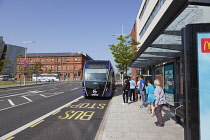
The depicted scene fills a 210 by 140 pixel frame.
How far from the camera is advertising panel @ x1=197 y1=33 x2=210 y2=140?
7.45 ft

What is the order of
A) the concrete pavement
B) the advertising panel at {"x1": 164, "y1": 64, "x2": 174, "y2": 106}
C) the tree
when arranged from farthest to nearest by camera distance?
the tree, the advertising panel at {"x1": 164, "y1": 64, "x2": 174, "y2": 106}, the concrete pavement

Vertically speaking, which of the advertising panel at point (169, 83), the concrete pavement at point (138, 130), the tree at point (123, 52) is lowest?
the concrete pavement at point (138, 130)

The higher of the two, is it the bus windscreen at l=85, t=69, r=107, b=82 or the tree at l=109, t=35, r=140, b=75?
the tree at l=109, t=35, r=140, b=75

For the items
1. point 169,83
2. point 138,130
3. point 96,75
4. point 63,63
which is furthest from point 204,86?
point 63,63

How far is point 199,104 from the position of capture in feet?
7.50

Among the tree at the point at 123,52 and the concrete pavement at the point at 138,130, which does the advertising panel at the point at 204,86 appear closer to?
the concrete pavement at the point at 138,130

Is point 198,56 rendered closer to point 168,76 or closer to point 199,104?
point 199,104

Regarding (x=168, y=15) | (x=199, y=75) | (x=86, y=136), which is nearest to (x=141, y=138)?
(x=86, y=136)

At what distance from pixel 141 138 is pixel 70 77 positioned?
64449mm

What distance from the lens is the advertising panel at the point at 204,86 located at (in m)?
2.27

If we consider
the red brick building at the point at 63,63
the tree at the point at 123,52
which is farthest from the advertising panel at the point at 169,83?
the red brick building at the point at 63,63

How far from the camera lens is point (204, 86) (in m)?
2.28

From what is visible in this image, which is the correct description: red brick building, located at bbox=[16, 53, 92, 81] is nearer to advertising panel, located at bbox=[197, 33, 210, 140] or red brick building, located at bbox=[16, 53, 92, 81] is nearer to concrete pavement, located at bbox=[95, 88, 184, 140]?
concrete pavement, located at bbox=[95, 88, 184, 140]

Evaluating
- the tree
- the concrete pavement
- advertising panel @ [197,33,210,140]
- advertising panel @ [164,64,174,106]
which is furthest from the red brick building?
advertising panel @ [197,33,210,140]
